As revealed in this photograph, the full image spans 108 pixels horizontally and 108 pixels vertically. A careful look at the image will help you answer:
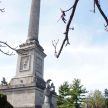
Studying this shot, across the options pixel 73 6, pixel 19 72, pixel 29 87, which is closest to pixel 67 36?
pixel 73 6

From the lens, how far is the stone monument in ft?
122

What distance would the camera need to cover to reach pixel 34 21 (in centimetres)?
4084

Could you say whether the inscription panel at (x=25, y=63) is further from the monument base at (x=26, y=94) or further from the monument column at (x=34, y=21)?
the monument column at (x=34, y=21)

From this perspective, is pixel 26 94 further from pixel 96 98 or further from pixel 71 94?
pixel 96 98

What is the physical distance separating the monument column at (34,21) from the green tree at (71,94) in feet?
66.1

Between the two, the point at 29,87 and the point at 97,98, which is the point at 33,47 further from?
the point at 97,98

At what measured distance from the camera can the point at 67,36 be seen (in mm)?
2018

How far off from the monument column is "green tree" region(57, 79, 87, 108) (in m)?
20.2

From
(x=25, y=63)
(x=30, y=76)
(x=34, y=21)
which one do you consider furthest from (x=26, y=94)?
(x=34, y=21)

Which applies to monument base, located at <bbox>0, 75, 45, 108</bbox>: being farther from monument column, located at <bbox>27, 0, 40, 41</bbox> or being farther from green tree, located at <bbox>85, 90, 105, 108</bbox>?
green tree, located at <bbox>85, 90, 105, 108</bbox>

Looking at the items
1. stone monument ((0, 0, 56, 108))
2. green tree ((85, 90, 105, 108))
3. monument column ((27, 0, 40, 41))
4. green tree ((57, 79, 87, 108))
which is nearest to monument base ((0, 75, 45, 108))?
stone monument ((0, 0, 56, 108))

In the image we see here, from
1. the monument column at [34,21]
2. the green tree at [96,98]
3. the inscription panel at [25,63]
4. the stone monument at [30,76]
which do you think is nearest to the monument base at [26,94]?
the stone monument at [30,76]

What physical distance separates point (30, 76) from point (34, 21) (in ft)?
24.4

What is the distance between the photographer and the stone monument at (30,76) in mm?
37125
